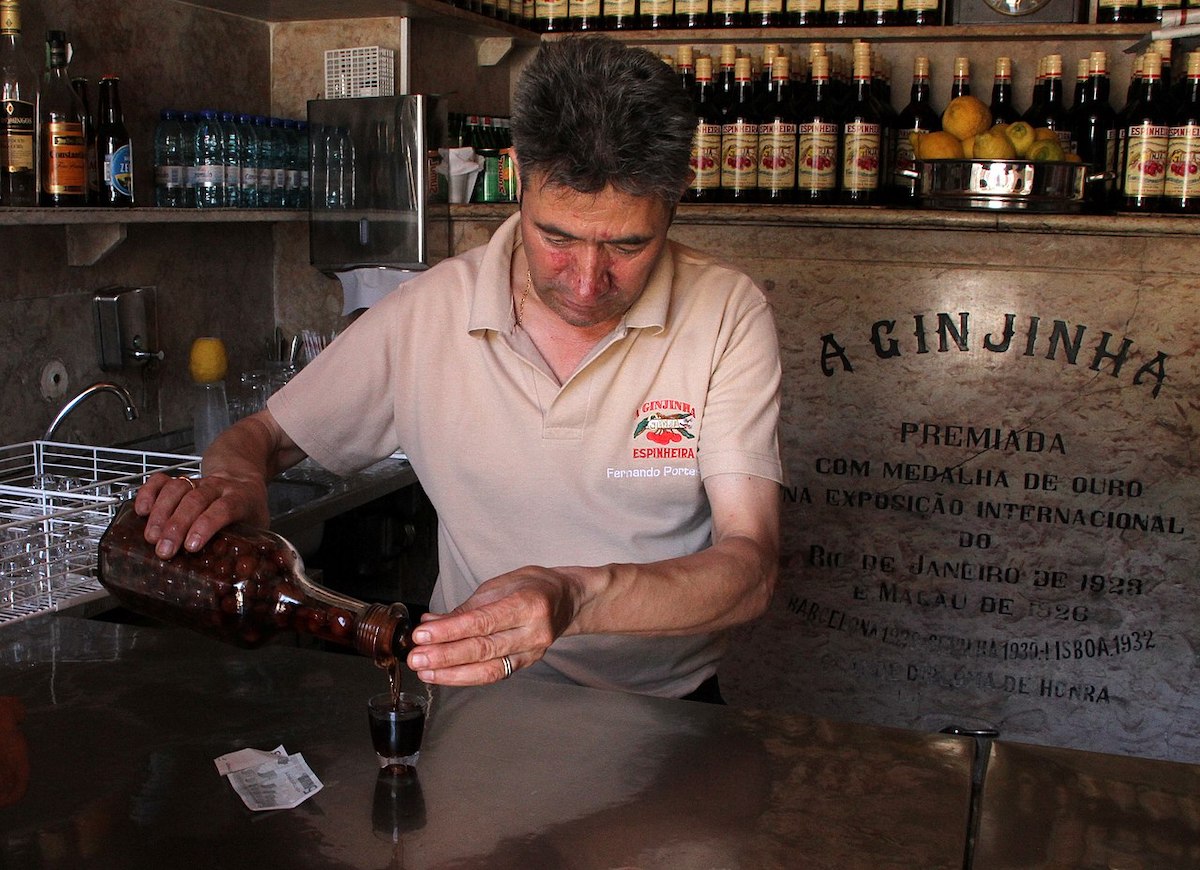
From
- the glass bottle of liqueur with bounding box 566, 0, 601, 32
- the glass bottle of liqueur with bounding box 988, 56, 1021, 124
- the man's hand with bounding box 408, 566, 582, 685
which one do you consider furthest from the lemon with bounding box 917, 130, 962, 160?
the man's hand with bounding box 408, 566, 582, 685

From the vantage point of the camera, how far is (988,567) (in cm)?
290

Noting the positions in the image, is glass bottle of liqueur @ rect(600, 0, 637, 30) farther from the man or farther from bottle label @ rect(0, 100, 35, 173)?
the man

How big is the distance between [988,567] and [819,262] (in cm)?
80

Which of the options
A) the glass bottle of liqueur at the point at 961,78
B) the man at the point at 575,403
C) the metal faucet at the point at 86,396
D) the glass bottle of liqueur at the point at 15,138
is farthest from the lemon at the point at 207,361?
the glass bottle of liqueur at the point at 961,78

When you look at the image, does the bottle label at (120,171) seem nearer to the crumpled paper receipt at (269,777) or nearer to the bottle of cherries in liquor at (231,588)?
the bottle of cherries in liquor at (231,588)

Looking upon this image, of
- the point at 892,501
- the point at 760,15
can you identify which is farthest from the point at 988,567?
the point at 760,15

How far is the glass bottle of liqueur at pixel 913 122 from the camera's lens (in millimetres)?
3133

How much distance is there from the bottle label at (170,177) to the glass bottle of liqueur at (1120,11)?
2157 mm

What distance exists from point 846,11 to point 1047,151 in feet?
2.36

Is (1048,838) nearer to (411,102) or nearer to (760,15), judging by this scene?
(411,102)

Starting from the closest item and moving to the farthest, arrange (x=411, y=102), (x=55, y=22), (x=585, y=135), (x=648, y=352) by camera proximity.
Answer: (x=585, y=135) → (x=648, y=352) → (x=55, y=22) → (x=411, y=102)

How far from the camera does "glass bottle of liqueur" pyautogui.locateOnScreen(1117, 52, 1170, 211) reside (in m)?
2.78

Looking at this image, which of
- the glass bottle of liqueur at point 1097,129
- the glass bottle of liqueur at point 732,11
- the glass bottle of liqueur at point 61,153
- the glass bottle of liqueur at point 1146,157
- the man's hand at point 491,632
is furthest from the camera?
the glass bottle of liqueur at point 732,11

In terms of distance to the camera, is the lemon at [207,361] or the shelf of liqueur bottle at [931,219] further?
the shelf of liqueur bottle at [931,219]
